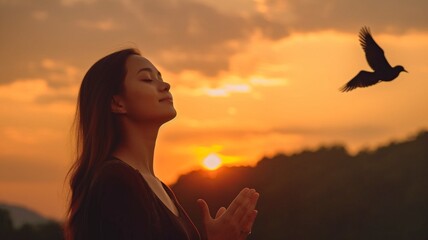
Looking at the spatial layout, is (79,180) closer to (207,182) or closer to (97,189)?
(97,189)

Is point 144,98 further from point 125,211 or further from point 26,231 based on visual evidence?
point 26,231

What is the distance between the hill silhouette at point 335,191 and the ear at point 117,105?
68.3ft

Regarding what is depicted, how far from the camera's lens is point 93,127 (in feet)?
17.9

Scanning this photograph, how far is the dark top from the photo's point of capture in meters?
4.94

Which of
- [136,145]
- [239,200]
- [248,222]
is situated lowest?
[248,222]

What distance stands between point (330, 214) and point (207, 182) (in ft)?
14.1

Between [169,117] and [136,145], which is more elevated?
[169,117]

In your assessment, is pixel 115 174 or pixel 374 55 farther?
pixel 374 55

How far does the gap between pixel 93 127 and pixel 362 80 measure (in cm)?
621

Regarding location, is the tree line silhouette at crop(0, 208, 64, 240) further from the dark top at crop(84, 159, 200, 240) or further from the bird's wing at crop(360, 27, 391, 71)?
the dark top at crop(84, 159, 200, 240)

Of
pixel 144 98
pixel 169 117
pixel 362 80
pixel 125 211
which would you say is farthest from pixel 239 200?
pixel 362 80

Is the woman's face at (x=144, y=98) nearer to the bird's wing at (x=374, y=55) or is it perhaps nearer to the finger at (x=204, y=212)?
the finger at (x=204, y=212)

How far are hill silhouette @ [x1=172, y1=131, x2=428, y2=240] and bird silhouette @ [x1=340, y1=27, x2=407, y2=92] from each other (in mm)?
14950

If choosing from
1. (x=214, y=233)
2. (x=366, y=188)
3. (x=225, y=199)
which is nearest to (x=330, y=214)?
(x=366, y=188)
